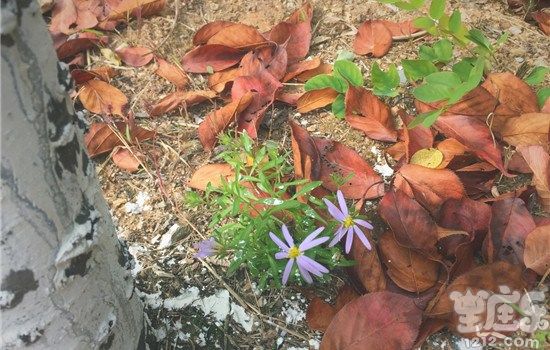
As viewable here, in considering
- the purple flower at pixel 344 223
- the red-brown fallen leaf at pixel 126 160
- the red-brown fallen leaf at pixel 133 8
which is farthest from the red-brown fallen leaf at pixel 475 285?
the red-brown fallen leaf at pixel 133 8

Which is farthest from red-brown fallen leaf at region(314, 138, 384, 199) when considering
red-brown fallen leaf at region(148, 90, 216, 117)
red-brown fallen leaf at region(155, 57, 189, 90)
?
red-brown fallen leaf at region(155, 57, 189, 90)

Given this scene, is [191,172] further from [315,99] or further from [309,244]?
[309,244]

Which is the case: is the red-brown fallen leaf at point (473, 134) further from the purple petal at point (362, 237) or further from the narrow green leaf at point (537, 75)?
the purple petal at point (362, 237)

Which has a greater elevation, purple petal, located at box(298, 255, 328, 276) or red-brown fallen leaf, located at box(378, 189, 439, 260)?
purple petal, located at box(298, 255, 328, 276)

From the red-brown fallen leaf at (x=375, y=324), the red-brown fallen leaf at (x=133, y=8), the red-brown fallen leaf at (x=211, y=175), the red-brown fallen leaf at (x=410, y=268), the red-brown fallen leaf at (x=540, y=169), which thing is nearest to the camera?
the red-brown fallen leaf at (x=375, y=324)

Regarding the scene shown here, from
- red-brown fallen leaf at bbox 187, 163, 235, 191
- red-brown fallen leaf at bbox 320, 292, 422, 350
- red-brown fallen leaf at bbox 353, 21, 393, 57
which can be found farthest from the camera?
red-brown fallen leaf at bbox 353, 21, 393, 57

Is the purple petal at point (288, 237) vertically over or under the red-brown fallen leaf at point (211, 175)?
over

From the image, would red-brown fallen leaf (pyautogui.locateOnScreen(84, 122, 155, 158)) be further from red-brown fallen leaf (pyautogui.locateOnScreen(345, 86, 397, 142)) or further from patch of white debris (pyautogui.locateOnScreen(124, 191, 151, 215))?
red-brown fallen leaf (pyautogui.locateOnScreen(345, 86, 397, 142))

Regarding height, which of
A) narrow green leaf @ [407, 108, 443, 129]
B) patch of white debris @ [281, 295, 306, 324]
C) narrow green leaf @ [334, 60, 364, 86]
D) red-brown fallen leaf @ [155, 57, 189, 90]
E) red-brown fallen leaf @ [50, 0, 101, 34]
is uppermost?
red-brown fallen leaf @ [50, 0, 101, 34]
